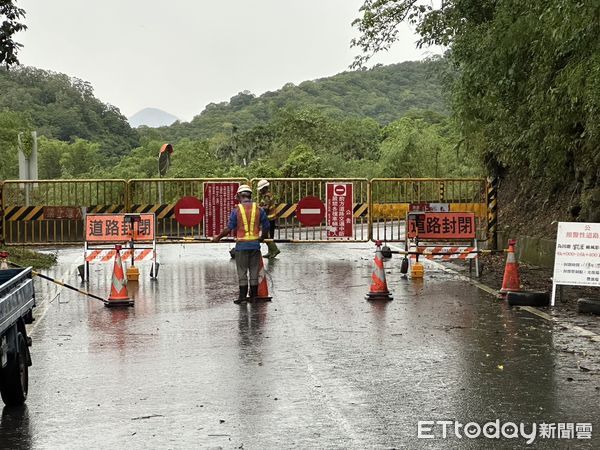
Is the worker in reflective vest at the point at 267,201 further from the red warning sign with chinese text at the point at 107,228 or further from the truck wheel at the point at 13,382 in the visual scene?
the truck wheel at the point at 13,382

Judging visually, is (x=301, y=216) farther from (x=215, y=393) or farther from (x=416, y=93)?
(x=416, y=93)

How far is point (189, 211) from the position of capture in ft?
82.3

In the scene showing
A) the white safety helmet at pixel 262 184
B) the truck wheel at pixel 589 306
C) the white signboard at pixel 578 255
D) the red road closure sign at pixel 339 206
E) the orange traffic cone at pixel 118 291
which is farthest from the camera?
the red road closure sign at pixel 339 206

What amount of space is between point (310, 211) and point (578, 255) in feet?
36.7

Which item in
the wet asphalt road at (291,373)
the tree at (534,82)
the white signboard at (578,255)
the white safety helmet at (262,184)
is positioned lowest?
the wet asphalt road at (291,373)

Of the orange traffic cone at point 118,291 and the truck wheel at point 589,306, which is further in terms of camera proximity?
the orange traffic cone at point 118,291

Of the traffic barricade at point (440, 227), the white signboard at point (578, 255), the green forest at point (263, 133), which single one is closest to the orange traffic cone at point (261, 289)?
the white signboard at point (578, 255)

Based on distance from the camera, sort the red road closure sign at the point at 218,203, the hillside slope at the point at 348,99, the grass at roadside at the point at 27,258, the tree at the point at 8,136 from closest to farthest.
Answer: the grass at roadside at the point at 27,258 → the red road closure sign at the point at 218,203 → the tree at the point at 8,136 → the hillside slope at the point at 348,99

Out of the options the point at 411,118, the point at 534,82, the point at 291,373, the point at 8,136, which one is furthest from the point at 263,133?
the point at 291,373

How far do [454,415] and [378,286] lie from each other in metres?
8.05

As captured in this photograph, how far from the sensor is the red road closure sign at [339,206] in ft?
83.0

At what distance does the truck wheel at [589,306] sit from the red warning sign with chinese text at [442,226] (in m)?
6.34

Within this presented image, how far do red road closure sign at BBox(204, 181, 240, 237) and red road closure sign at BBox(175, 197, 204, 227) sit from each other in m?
0.17

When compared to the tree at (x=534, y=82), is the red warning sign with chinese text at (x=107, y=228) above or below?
below
